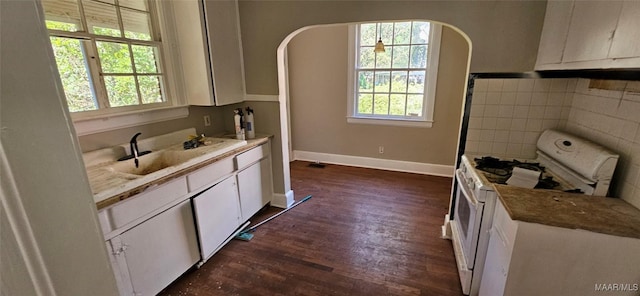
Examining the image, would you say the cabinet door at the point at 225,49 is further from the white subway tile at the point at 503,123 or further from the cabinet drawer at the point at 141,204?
the white subway tile at the point at 503,123

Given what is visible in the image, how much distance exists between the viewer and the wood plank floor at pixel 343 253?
6.56ft

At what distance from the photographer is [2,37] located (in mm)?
358

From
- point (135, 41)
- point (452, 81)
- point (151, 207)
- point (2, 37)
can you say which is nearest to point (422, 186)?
point (452, 81)

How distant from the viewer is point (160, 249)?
5.90 ft

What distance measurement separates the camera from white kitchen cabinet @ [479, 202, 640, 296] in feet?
3.91

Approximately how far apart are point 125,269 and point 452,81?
3.86m

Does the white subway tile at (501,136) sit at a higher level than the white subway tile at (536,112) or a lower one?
lower

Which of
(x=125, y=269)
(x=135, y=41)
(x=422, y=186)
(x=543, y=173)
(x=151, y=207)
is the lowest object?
(x=422, y=186)

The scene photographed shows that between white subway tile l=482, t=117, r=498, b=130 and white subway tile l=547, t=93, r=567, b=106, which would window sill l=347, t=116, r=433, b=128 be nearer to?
white subway tile l=482, t=117, r=498, b=130

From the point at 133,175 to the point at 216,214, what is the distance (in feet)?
2.41

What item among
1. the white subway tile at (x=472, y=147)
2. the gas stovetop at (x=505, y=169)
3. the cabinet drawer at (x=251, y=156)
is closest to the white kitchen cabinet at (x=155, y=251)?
the cabinet drawer at (x=251, y=156)

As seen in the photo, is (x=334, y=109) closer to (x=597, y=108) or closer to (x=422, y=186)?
(x=422, y=186)

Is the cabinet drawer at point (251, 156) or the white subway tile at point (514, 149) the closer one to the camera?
the white subway tile at point (514, 149)

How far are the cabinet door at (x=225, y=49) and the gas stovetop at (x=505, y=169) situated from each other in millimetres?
2216
